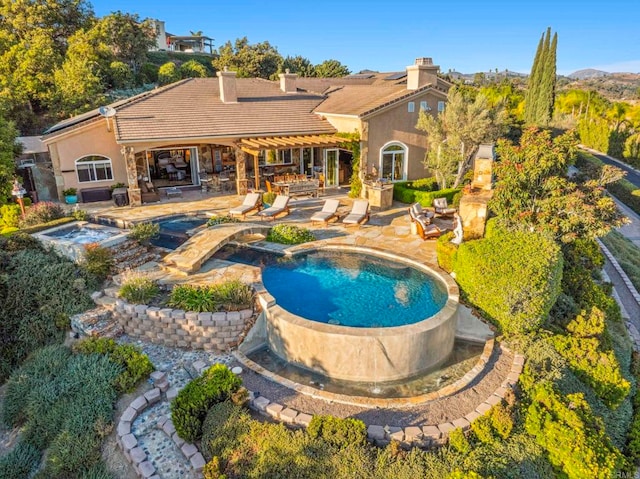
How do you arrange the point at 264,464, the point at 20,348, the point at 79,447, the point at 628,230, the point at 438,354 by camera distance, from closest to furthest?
the point at 264,464
the point at 79,447
the point at 438,354
the point at 20,348
the point at 628,230

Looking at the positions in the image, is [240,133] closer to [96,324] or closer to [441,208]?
[441,208]

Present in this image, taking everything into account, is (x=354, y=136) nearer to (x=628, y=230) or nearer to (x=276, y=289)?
(x=276, y=289)

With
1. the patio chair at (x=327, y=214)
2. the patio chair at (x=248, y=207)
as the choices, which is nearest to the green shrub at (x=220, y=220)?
the patio chair at (x=248, y=207)

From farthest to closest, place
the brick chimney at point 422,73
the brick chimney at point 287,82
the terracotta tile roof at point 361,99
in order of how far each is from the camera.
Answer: the brick chimney at point 287,82 < the brick chimney at point 422,73 < the terracotta tile roof at point 361,99

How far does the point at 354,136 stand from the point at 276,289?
13744 mm

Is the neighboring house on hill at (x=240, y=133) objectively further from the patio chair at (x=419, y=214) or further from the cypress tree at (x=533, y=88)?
the cypress tree at (x=533, y=88)

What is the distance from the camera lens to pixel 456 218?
1598 centimetres

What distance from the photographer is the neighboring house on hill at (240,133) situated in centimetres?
2284

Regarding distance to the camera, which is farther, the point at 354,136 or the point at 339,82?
the point at 339,82

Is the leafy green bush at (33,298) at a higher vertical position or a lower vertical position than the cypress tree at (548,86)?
lower

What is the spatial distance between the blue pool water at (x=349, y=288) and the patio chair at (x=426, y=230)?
9.14ft

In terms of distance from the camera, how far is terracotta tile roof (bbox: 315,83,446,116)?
2515 centimetres

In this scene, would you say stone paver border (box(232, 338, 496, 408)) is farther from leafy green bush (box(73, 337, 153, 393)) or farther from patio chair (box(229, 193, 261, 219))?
patio chair (box(229, 193, 261, 219))

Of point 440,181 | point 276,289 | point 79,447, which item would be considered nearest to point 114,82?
point 440,181
